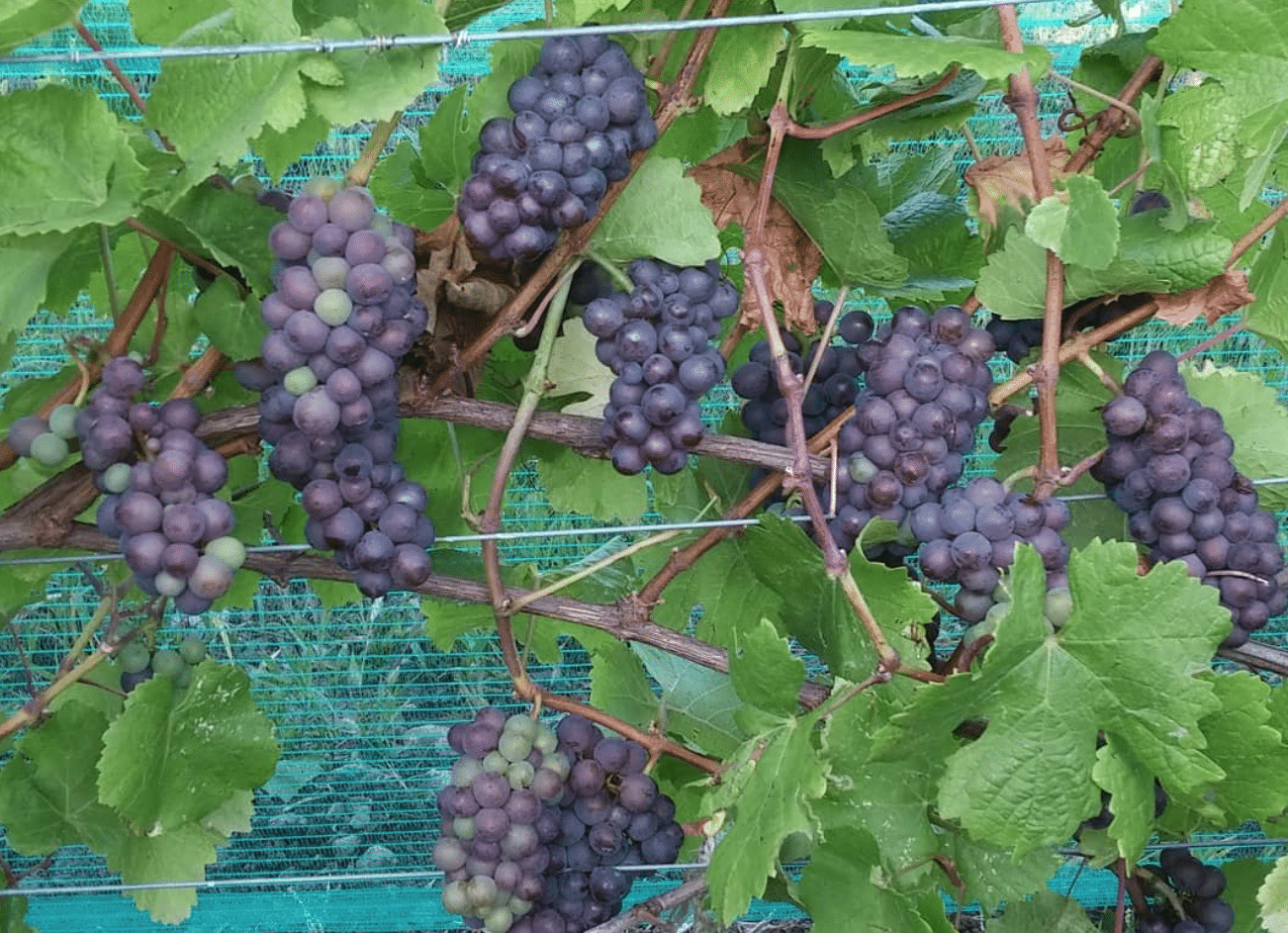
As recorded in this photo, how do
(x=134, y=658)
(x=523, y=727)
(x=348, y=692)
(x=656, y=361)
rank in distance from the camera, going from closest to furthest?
(x=656, y=361) < (x=523, y=727) < (x=134, y=658) < (x=348, y=692)

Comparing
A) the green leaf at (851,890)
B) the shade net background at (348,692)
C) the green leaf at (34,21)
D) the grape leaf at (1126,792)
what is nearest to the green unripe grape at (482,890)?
the green leaf at (851,890)

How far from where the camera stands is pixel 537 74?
913 millimetres

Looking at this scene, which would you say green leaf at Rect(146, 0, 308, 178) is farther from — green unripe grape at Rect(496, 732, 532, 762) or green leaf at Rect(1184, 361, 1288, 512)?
green leaf at Rect(1184, 361, 1288, 512)

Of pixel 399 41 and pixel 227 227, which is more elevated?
pixel 399 41

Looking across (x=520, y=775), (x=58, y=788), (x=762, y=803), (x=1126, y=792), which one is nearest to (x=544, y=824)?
(x=520, y=775)

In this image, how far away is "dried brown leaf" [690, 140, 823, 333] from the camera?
3.49 ft

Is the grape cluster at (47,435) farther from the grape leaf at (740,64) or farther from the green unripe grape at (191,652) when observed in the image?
the grape leaf at (740,64)

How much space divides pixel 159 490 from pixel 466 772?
1.04 ft

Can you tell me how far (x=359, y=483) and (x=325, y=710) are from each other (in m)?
1.79

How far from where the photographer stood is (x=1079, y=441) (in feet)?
3.50

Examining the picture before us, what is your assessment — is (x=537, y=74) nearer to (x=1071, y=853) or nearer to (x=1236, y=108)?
(x=1236, y=108)

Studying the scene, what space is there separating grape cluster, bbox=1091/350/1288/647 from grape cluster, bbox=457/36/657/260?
390 mm

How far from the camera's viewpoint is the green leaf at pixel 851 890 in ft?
3.30

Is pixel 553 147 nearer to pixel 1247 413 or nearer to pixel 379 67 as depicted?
pixel 379 67
